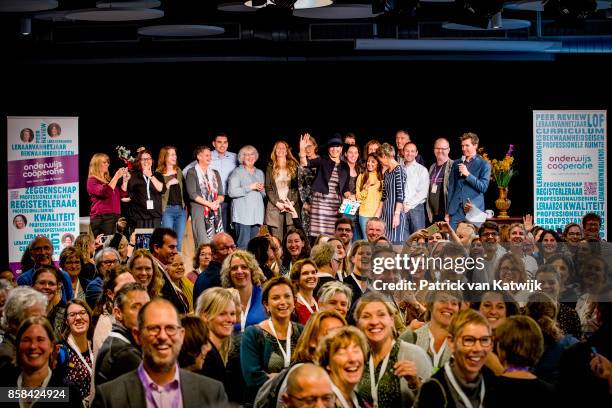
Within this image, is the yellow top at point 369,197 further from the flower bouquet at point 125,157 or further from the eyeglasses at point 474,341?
the eyeglasses at point 474,341

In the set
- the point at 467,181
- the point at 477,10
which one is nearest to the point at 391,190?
the point at 467,181

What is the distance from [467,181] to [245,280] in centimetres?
484

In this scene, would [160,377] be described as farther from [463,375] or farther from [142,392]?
[463,375]

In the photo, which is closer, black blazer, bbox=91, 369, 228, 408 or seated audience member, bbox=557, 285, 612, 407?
black blazer, bbox=91, 369, 228, 408

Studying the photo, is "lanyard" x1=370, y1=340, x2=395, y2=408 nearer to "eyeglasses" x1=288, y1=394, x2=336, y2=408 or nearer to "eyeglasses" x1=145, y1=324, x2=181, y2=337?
"eyeglasses" x1=288, y1=394, x2=336, y2=408

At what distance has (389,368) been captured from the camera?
4797mm

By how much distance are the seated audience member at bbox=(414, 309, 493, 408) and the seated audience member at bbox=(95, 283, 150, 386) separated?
1.34 metres

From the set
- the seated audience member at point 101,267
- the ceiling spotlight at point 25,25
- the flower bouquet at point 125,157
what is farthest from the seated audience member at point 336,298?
the ceiling spotlight at point 25,25

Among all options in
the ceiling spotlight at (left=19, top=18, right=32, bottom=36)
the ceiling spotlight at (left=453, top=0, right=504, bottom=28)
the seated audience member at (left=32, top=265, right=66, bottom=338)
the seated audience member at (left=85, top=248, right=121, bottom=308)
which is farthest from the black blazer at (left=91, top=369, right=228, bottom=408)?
the ceiling spotlight at (left=19, top=18, right=32, bottom=36)

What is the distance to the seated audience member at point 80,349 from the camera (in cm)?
499

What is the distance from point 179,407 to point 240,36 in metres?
7.99

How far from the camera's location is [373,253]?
20.5ft

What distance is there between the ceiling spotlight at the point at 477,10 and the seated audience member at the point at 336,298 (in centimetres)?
385

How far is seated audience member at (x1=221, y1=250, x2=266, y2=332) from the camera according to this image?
568 cm
